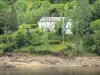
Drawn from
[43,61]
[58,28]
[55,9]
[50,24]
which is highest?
[55,9]

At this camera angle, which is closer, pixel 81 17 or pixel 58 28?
pixel 58 28

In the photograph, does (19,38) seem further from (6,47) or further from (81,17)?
(81,17)

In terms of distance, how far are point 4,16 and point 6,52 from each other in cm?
1722

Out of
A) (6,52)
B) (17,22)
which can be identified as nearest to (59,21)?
(17,22)

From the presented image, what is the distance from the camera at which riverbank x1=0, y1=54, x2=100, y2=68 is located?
3858 inches

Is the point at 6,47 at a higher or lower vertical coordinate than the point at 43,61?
higher

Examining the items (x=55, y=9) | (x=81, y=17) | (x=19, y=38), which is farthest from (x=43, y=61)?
(x=55, y=9)

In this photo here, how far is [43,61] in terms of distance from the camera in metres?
99.8

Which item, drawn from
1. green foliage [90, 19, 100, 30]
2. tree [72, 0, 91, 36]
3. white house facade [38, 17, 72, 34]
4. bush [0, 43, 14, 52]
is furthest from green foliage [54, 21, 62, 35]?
bush [0, 43, 14, 52]

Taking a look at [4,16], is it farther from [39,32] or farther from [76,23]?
[76,23]

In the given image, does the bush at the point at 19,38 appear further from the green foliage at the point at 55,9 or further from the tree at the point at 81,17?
the green foliage at the point at 55,9

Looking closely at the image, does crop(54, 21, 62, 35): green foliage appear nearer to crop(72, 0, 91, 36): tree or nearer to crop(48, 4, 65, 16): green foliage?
crop(72, 0, 91, 36): tree

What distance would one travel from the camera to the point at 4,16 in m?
117

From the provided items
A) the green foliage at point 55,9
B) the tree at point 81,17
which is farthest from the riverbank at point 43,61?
the green foliage at point 55,9
